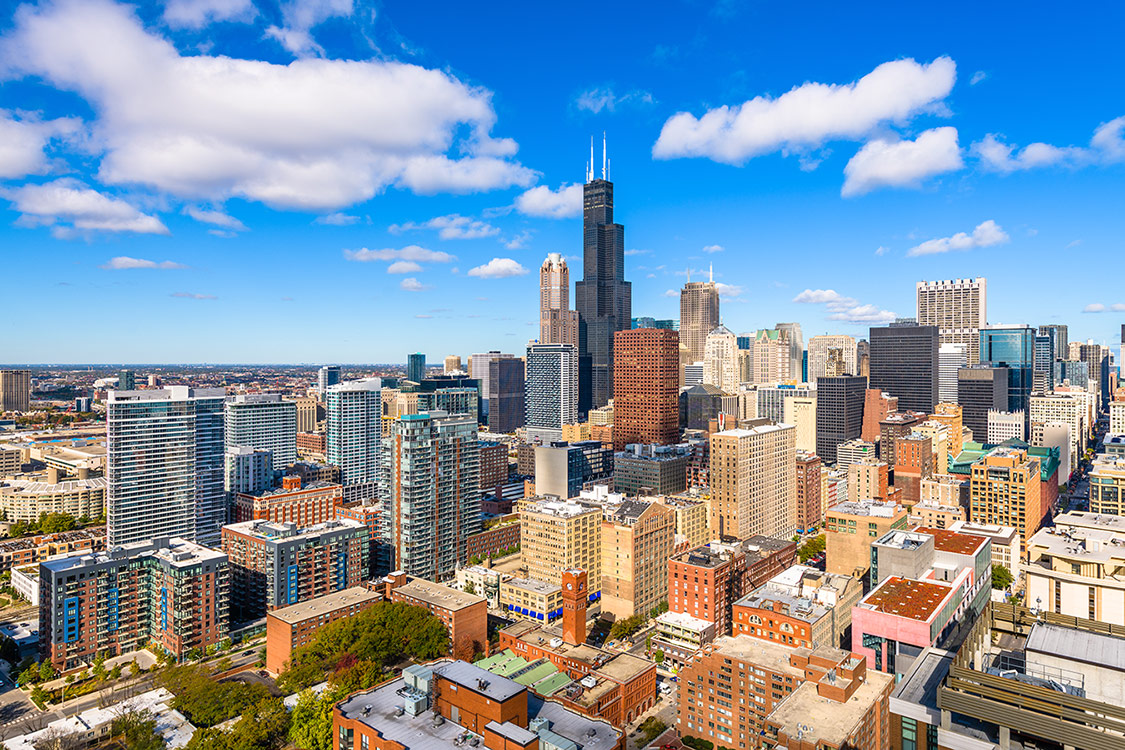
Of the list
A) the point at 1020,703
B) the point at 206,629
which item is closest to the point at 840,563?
the point at 1020,703

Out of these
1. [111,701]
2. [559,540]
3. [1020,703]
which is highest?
[1020,703]

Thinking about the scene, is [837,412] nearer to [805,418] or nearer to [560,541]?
[805,418]

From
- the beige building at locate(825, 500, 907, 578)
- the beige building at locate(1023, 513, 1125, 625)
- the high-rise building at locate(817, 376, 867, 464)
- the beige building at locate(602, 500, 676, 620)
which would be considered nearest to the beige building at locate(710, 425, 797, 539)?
the beige building at locate(825, 500, 907, 578)

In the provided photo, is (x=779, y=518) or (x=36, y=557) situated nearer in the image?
(x=36, y=557)

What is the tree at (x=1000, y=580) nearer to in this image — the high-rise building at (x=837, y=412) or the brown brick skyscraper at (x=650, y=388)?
the brown brick skyscraper at (x=650, y=388)

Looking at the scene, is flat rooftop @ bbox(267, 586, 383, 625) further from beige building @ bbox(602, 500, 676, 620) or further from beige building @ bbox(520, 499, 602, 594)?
beige building @ bbox(602, 500, 676, 620)

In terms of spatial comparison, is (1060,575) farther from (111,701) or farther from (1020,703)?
(111,701)

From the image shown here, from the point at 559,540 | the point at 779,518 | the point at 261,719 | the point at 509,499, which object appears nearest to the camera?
the point at 261,719

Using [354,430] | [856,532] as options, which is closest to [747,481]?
[856,532]
